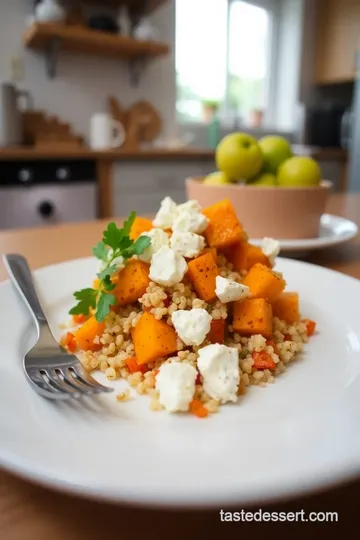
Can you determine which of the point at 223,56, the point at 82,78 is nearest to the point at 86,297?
the point at 82,78

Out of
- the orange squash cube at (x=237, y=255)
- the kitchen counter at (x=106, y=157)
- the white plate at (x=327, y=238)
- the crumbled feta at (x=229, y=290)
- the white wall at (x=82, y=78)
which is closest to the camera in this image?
the crumbled feta at (x=229, y=290)

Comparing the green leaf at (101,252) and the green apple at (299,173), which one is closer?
the green leaf at (101,252)

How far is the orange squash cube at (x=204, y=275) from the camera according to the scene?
60 centimetres

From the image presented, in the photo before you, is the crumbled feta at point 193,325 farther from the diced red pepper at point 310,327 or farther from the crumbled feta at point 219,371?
the diced red pepper at point 310,327

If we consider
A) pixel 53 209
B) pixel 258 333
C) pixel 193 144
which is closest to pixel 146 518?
pixel 258 333

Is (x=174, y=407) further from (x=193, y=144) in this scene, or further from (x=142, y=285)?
(x=193, y=144)

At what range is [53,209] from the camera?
269 cm

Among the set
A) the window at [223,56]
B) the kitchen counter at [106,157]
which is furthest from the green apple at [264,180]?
the window at [223,56]

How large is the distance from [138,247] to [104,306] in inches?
3.5

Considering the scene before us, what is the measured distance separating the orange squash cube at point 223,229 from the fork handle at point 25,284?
26cm

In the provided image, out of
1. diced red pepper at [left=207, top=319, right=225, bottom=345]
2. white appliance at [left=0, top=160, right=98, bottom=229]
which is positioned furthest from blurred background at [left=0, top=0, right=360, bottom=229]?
diced red pepper at [left=207, top=319, right=225, bottom=345]

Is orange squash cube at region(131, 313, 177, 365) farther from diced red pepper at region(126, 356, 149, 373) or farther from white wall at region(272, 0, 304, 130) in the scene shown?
white wall at region(272, 0, 304, 130)

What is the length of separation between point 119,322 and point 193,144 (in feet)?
12.3

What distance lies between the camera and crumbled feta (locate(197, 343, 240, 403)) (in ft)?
1.58
